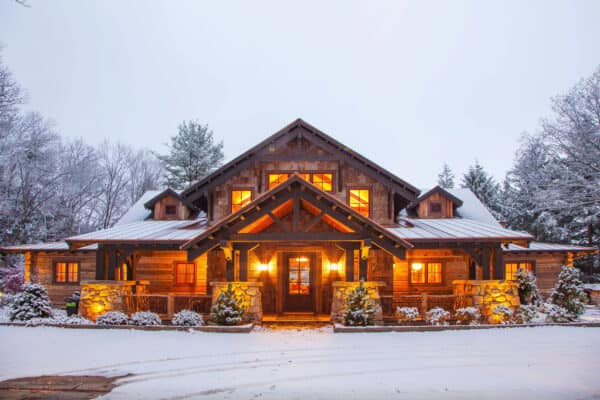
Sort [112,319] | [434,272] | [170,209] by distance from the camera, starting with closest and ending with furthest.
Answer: [112,319]
[434,272]
[170,209]

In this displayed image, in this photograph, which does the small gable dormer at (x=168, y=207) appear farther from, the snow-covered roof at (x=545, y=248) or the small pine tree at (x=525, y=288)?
the snow-covered roof at (x=545, y=248)

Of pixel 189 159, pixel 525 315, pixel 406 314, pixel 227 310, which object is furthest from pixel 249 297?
pixel 189 159

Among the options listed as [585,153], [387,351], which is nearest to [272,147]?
[387,351]

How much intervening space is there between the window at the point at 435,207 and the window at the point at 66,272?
53.4ft

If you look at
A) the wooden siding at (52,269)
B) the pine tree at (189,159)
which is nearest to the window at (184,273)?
the wooden siding at (52,269)

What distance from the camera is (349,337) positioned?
487 inches

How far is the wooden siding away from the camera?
20688 mm

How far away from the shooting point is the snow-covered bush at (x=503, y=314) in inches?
570

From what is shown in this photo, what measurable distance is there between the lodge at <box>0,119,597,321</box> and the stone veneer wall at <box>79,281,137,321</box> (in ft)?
0.12

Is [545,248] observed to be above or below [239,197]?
below

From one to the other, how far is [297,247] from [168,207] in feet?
22.8

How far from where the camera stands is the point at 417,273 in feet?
61.3

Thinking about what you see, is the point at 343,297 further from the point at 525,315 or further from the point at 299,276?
the point at 525,315

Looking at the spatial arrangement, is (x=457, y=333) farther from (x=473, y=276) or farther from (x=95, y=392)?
(x=95, y=392)
